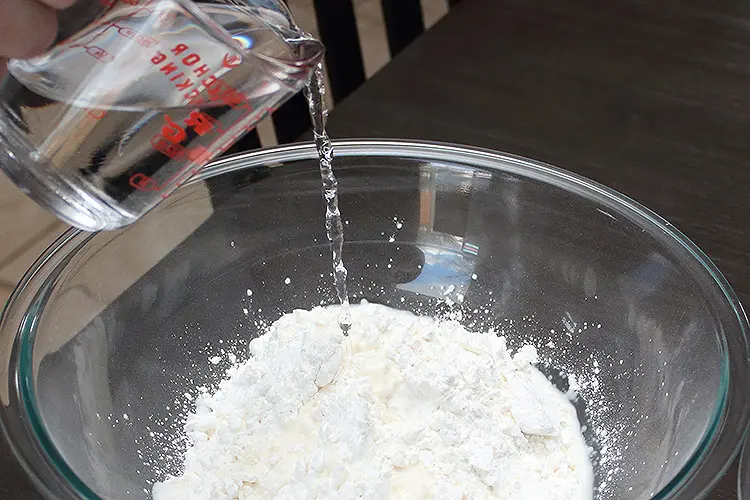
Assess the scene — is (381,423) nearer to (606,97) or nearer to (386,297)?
(386,297)

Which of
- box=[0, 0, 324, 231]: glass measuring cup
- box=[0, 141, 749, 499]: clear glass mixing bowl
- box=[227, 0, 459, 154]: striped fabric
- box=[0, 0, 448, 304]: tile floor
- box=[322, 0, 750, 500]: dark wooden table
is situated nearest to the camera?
box=[0, 0, 324, 231]: glass measuring cup

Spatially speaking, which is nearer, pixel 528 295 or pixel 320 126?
pixel 320 126

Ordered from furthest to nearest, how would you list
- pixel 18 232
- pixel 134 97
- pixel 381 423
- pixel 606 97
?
pixel 18 232, pixel 606 97, pixel 381 423, pixel 134 97

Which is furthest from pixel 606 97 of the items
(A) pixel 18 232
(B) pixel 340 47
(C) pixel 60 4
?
(A) pixel 18 232

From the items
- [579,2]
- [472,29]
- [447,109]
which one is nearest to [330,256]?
[447,109]

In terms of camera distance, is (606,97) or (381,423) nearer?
(381,423)

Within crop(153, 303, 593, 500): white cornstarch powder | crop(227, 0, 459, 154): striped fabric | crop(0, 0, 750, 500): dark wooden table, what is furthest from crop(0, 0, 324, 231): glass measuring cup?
crop(227, 0, 459, 154): striped fabric

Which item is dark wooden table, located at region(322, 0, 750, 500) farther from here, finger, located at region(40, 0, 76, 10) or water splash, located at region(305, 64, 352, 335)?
finger, located at region(40, 0, 76, 10)

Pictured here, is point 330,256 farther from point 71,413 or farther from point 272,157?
point 71,413
